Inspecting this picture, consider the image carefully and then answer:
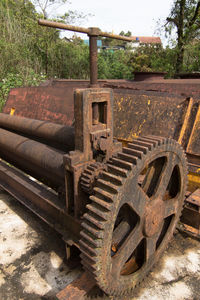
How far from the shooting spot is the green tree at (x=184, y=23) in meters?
11.8

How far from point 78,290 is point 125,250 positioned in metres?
0.40

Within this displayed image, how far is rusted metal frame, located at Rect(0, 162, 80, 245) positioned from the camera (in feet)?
6.45

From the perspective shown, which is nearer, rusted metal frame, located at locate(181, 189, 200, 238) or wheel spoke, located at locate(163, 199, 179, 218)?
wheel spoke, located at locate(163, 199, 179, 218)

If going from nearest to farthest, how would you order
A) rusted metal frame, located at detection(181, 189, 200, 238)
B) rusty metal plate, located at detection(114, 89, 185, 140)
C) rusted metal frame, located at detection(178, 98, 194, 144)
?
rusted metal frame, located at detection(181, 189, 200, 238), rusted metal frame, located at detection(178, 98, 194, 144), rusty metal plate, located at detection(114, 89, 185, 140)

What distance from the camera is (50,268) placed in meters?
2.15

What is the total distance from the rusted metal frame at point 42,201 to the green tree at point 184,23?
38.1ft

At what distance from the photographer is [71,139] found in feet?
7.02

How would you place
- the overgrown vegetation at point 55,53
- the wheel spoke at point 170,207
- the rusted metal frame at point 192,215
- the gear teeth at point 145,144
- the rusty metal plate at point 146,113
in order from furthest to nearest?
the overgrown vegetation at point 55,53 → the rusty metal plate at point 146,113 → the rusted metal frame at point 192,215 → the wheel spoke at point 170,207 → the gear teeth at point 145,144

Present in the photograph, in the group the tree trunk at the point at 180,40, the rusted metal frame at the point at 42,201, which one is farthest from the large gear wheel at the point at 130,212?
the tree trunk at the point at 180,40

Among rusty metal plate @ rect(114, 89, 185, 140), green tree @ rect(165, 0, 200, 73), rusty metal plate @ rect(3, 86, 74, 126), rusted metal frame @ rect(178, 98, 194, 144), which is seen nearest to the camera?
rusted metal frame @ rect(178, 98, 194, 144)

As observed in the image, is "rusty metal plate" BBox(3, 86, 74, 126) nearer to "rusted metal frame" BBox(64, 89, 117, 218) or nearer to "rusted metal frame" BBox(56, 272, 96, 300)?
"rusted metal frame" BBox(64, 89, 117, 218)

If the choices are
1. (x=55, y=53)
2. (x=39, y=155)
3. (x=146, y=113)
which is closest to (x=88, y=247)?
(x=39, y=155)

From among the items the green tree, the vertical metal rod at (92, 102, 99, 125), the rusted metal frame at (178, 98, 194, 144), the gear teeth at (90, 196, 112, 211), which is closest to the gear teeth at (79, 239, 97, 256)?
the gear teeth at (90, 196, 112, 211)

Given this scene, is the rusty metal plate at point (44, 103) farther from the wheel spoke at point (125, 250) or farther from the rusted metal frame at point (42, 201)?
the wheel spoke at point (125, 250)
